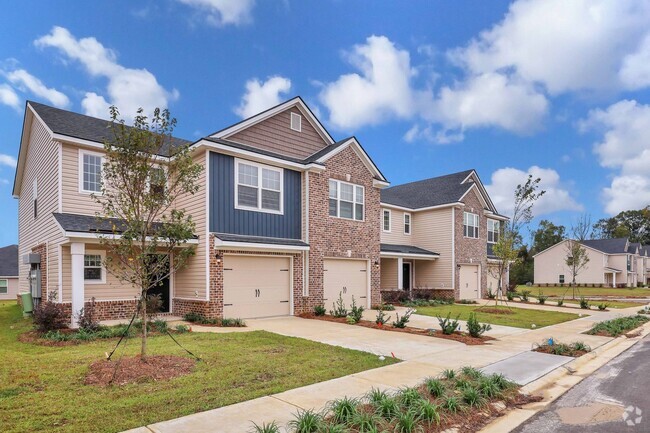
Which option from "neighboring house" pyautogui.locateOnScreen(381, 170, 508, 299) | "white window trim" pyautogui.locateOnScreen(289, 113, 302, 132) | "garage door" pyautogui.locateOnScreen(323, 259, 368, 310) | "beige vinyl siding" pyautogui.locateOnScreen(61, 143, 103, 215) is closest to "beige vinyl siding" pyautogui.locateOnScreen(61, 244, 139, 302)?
"beige vinyl siding" pyautogui.locateOnScreen(61, 143, 103, 215)

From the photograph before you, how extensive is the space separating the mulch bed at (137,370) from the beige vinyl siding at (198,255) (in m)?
6.26

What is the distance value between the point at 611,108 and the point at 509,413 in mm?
21571

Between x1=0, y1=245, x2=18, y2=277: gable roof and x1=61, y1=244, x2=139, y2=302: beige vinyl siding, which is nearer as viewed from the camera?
x1=61, y1=244, x2=139, y2=302: beige vinyl siding

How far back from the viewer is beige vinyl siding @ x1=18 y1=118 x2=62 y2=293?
13.9m

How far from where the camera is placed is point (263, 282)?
15.4 meters

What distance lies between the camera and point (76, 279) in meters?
11.9

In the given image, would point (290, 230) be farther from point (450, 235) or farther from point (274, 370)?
point (450, 235)

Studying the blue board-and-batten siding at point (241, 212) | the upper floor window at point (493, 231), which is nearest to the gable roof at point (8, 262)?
the blue board-and-batten siding at point (241, 212)

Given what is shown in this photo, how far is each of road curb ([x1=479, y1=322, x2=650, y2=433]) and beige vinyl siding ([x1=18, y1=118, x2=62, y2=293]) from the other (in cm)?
1340

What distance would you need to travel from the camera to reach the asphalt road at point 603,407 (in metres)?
5.06

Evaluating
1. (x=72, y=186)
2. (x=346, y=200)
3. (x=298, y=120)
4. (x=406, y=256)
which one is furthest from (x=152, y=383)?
(x=406, y=256)

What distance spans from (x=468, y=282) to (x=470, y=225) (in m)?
3.87

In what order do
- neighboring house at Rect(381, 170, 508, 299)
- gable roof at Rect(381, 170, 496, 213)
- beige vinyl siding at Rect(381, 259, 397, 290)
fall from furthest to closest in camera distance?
1. gable roof at Rect(381, 170, 496, 213)
2. neighboring house at Rect(381, 170, 508, 299)
3. beige vinyl siding at Rect(381, 259, 397, 290)

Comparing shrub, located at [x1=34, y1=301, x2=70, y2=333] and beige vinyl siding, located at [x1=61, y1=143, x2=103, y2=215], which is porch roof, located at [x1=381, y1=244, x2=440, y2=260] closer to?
beige vinyl siding, located at [x1=61, y1=143, x2=103, y2=215]
